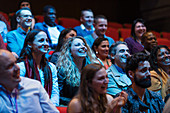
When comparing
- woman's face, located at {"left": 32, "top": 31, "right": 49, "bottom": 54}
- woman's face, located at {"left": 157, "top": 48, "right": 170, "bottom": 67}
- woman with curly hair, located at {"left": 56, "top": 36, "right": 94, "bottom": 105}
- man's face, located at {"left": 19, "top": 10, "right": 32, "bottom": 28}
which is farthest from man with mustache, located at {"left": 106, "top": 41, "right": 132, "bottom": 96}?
man's face, located at {"left": 19, "top": 10, "right": 32, "bottom": 28}

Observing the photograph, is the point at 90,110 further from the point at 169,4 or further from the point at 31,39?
the point at 169,4

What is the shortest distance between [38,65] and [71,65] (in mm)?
180

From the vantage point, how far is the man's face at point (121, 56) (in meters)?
1.51

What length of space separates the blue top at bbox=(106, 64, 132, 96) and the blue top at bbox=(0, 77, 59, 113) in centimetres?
51

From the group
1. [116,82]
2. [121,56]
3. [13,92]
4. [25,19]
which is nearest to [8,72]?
[13,92]

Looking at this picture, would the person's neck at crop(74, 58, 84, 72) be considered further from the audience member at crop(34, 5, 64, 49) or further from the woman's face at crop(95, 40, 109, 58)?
the audience member at crop(34, 5, 64, 49)

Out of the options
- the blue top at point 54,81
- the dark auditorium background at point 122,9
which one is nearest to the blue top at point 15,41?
the blue top at point 54,81

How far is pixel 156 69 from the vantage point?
1644 millimetres

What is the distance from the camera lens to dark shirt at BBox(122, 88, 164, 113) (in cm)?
112

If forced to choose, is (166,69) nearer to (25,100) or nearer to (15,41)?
(15,41)

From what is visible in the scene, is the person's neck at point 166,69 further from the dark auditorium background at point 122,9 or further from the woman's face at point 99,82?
the dark auditorium background at point 122,9

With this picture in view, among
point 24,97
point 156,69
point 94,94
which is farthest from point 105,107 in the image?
point 156,69

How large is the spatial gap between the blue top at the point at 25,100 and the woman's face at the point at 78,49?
0.55 m

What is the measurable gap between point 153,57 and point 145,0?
236 centimetres
